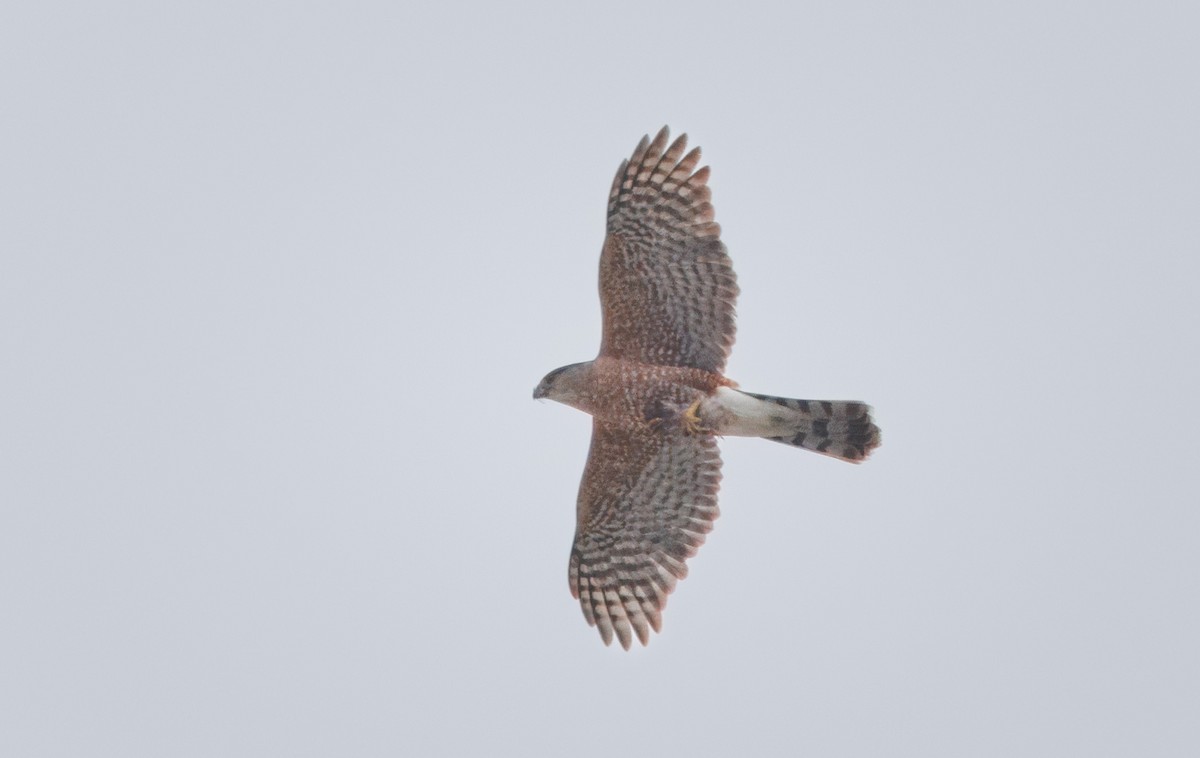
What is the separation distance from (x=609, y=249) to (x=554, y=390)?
111 cm

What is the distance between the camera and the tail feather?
8.98 meters

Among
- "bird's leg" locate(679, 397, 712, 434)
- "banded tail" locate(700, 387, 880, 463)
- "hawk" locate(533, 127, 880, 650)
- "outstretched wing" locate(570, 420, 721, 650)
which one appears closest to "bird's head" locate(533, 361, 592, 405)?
"hawk" locate(533, 127, 880, 650)

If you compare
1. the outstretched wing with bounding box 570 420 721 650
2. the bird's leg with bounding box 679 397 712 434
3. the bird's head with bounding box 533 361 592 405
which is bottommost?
the outstretched wing with bounding box 570 420 721 650

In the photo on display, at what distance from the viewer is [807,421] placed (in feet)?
29.7

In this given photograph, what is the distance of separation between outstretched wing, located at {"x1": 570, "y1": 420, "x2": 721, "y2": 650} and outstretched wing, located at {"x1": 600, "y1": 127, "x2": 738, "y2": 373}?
652 millimetres

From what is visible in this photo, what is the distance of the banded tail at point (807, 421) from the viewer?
898 cm

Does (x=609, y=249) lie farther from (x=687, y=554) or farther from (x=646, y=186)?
(x=687, y=554)

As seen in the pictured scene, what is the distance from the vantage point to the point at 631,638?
9859mm

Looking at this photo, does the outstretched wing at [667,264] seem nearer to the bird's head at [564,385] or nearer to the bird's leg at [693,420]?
the bird's leg at [693,420]

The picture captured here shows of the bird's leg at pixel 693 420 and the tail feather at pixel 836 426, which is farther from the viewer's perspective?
the bird's leg at pixel 693 420

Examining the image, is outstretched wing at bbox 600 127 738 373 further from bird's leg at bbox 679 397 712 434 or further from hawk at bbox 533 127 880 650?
bird's leg at bbox 679 397 712 434

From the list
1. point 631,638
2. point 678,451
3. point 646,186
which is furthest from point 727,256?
point 631,638

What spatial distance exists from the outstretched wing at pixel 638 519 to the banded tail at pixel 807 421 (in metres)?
0.43

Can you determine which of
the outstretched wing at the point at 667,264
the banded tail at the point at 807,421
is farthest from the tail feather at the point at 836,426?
the outstretched wing at the point at 667,264
